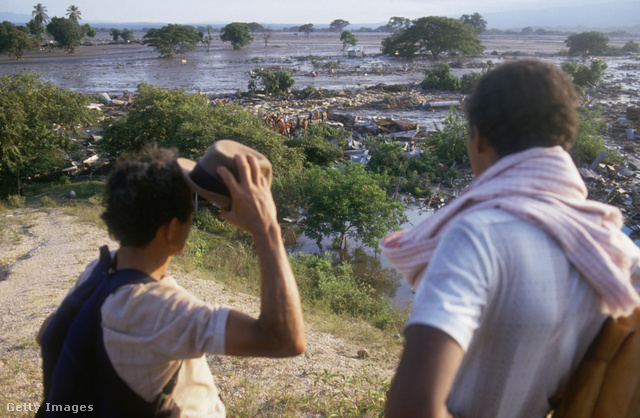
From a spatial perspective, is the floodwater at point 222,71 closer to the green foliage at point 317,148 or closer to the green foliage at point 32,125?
the green foliage at point 32,125

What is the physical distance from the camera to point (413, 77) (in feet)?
135

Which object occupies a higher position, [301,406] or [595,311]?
[595,311]

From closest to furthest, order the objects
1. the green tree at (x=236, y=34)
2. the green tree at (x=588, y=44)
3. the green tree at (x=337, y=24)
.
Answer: the green tree at (x=588, y=44) → the green tree at (x=236, y=34) → the green tree at (x=337, y=24)

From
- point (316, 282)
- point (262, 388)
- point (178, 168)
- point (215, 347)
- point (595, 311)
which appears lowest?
point (316, 282)

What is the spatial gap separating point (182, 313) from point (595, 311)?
118 centimetres

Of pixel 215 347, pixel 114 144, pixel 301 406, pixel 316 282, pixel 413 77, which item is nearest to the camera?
pixel 215 347

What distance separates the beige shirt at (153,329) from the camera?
1.28 metres

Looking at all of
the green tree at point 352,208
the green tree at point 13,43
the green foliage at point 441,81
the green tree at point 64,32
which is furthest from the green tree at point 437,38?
the green tree at point 352,208

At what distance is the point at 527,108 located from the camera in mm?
1171

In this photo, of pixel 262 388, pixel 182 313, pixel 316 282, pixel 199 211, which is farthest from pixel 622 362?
pixel 199 211

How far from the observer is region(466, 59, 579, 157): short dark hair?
46.2 inches

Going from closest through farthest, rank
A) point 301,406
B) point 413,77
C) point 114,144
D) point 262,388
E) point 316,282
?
point 301,406 → point 262,388 → point 316,282 → point 114,144 → point 413,77

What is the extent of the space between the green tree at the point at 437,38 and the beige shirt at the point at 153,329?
5620 cm

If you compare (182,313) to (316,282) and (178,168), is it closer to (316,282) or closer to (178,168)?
(178,168)
